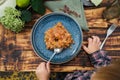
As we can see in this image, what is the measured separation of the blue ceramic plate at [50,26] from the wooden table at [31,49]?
0.03 metres

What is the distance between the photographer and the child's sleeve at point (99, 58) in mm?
1640

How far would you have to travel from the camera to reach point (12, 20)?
5.18ft

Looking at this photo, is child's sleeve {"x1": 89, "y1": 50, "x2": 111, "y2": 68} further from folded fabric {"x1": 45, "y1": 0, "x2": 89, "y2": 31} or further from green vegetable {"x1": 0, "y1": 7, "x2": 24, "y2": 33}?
green vegetable {"x1": 0, "y1": 7, "x2": 24, "y2": 33}

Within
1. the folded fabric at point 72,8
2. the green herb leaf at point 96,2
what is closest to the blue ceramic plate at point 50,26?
the folded fabric at point 72,8

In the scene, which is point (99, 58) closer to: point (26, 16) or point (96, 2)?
point (96, 2)

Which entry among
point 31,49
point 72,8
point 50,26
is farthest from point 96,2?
point 31,49

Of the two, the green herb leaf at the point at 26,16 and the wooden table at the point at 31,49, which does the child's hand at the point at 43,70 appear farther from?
the green herb leaf at the point at 26,16

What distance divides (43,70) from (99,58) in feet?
0.88

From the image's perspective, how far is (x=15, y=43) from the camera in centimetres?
165

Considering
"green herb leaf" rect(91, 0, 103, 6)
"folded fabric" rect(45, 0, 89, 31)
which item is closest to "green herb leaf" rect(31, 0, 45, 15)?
"folded fabric" rect(45, 0, 89, 31)

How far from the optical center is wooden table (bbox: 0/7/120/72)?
163 centimetres

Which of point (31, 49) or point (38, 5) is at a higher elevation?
point (38, 5)

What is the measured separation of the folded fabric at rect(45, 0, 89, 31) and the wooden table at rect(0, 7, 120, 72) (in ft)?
0.09

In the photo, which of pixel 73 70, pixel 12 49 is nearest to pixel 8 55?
pixel 12 49
